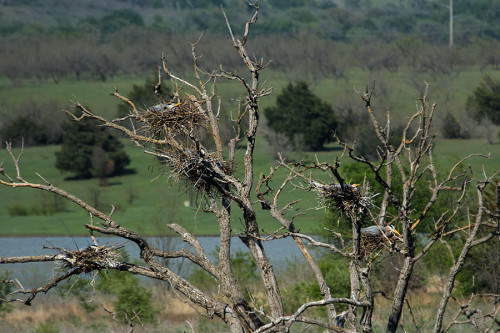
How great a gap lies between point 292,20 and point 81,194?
61847mm

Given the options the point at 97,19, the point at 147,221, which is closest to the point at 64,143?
the point at 147,221

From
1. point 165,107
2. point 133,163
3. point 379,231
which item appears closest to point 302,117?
point 133,163

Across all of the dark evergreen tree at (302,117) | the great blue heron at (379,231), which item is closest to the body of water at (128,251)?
the great blue heron at (379,231)

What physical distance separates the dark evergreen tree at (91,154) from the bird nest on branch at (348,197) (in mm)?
55402

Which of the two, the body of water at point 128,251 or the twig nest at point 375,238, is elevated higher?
the twig nest at point 375,238

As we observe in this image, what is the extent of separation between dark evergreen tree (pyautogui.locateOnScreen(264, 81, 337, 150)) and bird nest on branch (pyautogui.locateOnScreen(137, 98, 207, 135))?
180 feet

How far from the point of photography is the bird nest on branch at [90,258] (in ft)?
20.6

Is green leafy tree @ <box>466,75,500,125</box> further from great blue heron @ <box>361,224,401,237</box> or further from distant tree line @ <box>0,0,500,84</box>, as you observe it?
great blue heron @ <box>361,224,401,237</box>

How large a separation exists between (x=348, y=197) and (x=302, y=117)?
198 feet

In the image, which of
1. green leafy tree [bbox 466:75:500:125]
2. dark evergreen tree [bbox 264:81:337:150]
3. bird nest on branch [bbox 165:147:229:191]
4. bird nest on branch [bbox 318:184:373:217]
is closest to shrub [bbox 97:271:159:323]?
bird nest on branch [bbox 165:147:229:191]

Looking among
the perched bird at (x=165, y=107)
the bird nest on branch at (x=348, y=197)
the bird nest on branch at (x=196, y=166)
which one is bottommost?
the bird nest on branch at (x=348, y=197)

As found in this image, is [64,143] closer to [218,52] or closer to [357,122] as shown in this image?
[218,52]

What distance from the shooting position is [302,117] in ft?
218

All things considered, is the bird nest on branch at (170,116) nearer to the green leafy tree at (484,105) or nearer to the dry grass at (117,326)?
the dry grass at (117,326)
